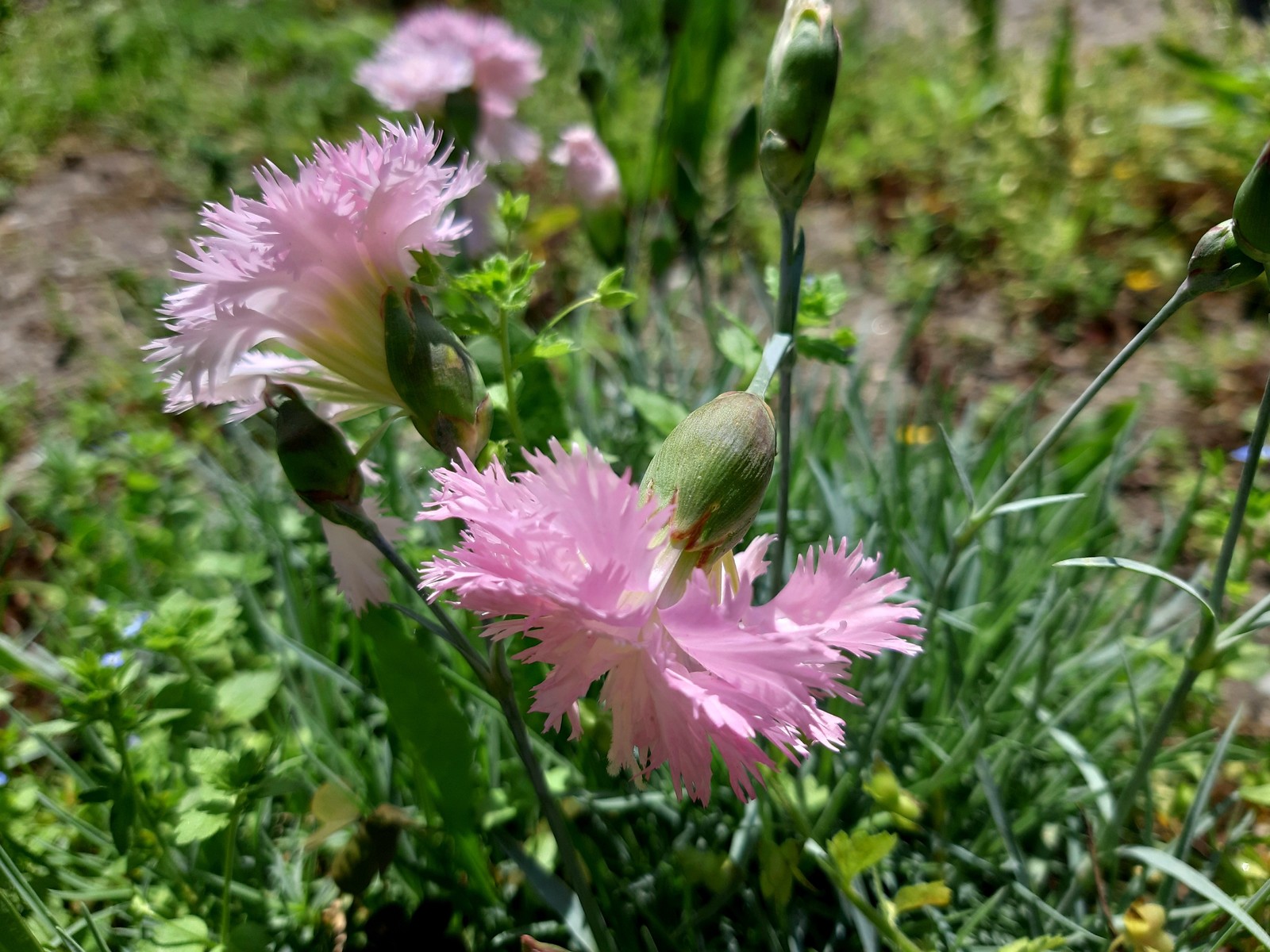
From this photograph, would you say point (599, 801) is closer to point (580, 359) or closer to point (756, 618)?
point (756, 618)

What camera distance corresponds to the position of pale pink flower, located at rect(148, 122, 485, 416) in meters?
0.45

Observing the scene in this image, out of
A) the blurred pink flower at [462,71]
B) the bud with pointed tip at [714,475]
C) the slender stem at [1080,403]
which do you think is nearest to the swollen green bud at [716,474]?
the bud with pointed tip at [714,475]

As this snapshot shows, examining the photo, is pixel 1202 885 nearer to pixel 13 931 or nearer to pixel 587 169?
pixel 13 931

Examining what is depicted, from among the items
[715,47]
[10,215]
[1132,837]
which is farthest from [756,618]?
[10,215]

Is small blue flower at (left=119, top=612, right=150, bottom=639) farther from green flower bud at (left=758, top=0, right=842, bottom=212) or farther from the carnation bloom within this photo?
green flower bud at (left=758, top=0, right=842, bottom=212)

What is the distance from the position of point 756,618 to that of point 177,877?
626 millimetres

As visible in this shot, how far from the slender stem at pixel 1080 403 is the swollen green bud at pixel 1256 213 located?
0.12 feet

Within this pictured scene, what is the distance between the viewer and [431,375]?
461mm

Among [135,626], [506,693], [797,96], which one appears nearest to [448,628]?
[506,693]

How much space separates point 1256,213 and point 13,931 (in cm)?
83

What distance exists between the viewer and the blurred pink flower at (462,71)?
3.58 feet

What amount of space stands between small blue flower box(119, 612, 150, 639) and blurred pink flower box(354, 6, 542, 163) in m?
0.71

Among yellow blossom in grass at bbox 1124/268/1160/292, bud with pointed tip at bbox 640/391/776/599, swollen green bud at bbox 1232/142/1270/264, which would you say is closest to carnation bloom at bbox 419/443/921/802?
bud with pointed tip at bbox 640/391/776/599

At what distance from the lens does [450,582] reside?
0.37m
